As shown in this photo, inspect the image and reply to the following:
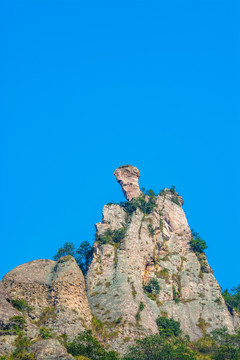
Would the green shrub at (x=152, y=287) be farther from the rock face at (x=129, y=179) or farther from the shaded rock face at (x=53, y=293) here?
the rock face at (x=129, y=179)

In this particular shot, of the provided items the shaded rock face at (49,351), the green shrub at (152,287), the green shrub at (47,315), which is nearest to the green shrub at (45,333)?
the shaded rock face at (49,351)

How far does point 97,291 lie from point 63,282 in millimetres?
8921

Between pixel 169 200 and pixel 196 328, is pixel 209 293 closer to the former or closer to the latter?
pixel 196 328

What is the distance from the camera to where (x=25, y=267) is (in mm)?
66688

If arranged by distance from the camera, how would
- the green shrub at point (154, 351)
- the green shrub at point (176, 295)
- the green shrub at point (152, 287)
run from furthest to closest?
the green shrub at point (176, 295) → the green shrub at point (152, 287) → the green shrub at point (154, 351)

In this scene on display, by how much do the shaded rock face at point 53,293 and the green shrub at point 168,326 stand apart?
11836mm

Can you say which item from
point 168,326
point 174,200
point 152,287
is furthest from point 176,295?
point 174,200

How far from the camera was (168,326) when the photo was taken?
6756 cm

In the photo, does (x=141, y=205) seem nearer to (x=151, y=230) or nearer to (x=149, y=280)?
(x=151, y=230)

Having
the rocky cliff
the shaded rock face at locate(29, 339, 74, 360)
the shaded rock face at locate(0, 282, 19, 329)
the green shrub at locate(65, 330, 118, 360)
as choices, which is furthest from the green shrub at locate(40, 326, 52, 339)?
the shaded rock face at locate(0, 282, 19, 329)

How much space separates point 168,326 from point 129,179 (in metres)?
44.9

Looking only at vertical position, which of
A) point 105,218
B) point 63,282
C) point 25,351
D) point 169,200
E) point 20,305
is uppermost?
point 169,200

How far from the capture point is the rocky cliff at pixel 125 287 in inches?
2272

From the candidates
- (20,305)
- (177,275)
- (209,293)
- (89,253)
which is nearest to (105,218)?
(89,253)
